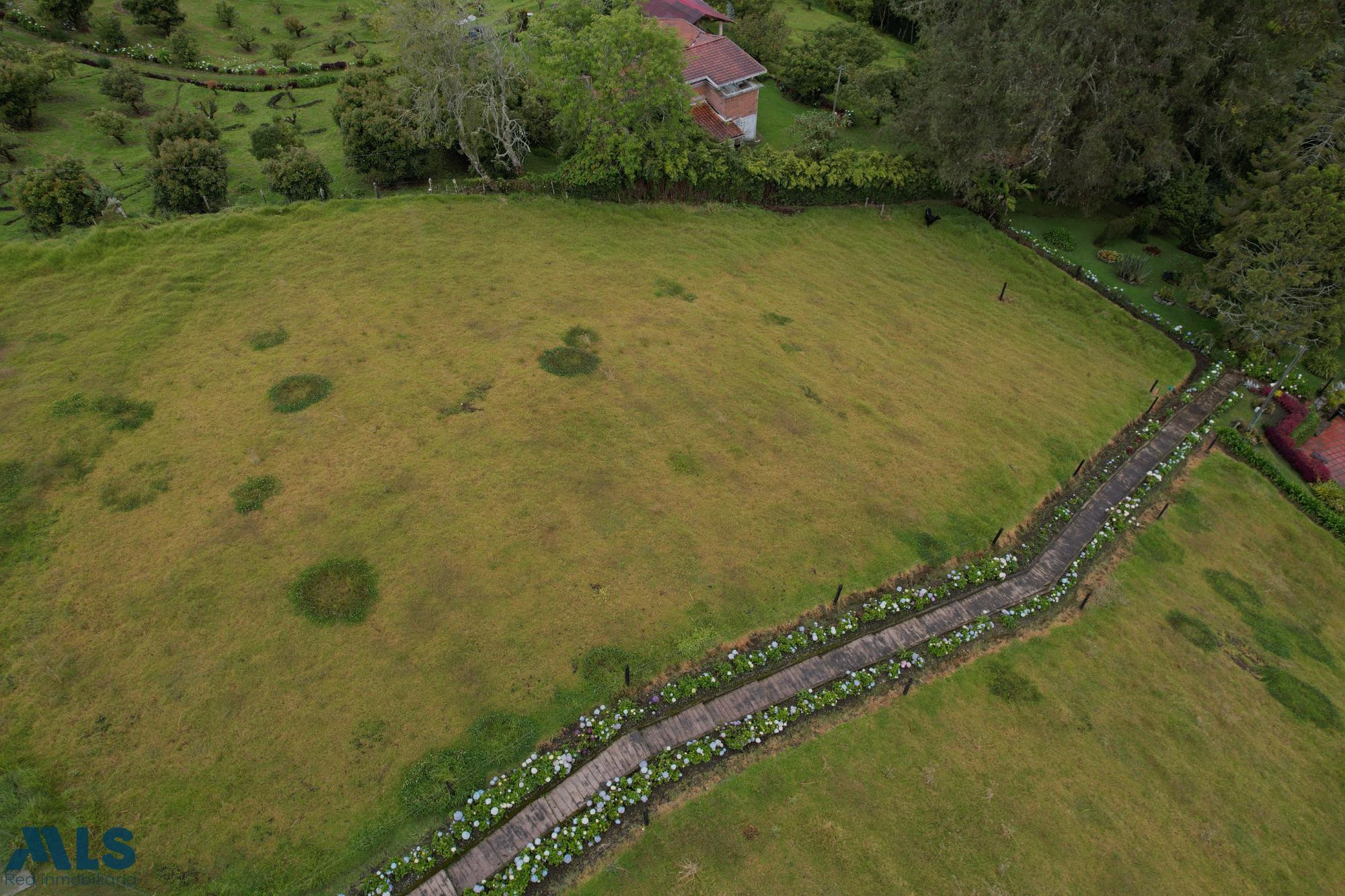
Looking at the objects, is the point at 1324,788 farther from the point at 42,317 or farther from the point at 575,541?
the point at 42,317

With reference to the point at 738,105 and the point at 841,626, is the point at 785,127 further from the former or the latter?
the point at 841,626

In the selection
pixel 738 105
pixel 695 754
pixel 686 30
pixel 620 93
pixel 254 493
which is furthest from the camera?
pixel 686 30

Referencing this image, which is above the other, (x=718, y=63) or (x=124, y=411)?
(x=718, y=63)


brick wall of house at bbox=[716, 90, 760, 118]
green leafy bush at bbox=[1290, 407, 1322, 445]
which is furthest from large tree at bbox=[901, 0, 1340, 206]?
green leafy bush at bbox=[1290, 407, 1322, 445]

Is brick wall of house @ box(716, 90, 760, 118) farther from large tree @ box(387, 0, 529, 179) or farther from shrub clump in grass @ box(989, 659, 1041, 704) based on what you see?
shrub clump in grass @ box(989, 659, 1041, 704)

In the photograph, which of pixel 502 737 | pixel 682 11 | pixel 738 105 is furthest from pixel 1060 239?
pixel 502 737

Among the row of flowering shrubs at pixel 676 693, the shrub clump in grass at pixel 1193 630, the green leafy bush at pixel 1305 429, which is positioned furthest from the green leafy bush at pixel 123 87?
the green leafy bush at pixel 1305 429
